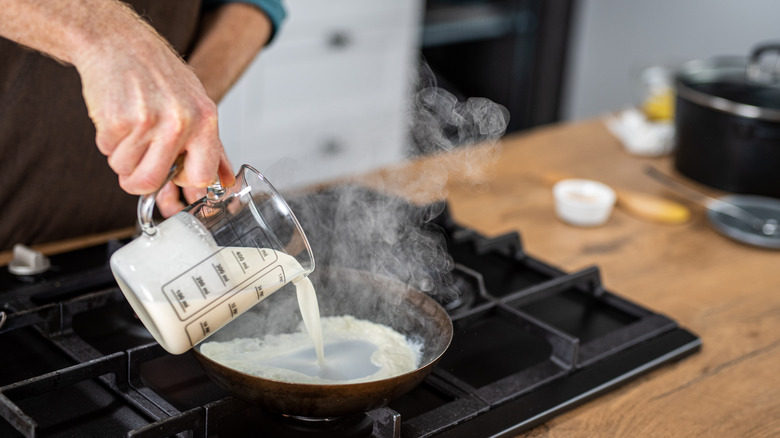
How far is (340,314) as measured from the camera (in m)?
1.06

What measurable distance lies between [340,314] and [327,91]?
5.99 ft

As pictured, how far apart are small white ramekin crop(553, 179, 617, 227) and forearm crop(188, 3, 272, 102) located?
2.09 feet

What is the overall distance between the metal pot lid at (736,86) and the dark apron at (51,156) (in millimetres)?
987

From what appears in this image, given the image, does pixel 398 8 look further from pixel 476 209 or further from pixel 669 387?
pixel 669 387

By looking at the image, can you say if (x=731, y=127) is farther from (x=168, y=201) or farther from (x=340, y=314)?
(x=168, y=201)

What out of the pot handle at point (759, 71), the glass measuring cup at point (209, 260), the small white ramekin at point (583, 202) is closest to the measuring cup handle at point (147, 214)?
the glass measuring cup at point (209, 260)

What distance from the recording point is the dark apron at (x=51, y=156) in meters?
1.26

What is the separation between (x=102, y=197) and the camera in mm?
1370

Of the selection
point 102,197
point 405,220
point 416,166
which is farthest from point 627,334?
point 102,197

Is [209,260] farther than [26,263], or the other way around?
[26,263]

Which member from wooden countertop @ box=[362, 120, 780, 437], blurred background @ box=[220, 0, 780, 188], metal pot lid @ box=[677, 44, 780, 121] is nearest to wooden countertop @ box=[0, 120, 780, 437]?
wooden countertop @ box=[362, 120, 780, 437]

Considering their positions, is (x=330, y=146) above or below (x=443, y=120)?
below

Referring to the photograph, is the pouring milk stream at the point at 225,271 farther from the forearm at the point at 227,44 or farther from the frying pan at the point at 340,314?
the forearm at the point at 227,44

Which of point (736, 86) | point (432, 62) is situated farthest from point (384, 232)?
point (432, 62)
